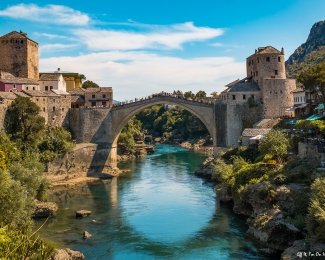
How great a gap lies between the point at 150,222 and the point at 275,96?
68.8 ft

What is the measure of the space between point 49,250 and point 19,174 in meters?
12.3

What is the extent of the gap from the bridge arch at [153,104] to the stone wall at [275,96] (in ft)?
17.8

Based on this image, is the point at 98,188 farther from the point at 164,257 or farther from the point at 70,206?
the point at 164,257

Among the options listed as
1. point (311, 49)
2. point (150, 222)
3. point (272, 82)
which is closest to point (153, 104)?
point (272, 82)

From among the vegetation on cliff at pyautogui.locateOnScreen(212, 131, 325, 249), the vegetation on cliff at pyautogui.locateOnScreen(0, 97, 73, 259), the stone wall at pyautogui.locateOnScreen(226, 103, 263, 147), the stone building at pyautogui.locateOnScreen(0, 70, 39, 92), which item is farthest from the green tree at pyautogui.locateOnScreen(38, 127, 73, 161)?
the stone wall at pyautogui.locateOnScreen(226, 103, 263, 147)

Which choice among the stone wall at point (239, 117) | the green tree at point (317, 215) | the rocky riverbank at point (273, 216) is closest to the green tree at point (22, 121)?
the stone wall at point (239, 117)

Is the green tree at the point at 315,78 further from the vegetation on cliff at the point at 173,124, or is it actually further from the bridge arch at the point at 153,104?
the vegetation on cliff at the point at 173,124

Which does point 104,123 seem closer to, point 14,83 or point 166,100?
point 166,100

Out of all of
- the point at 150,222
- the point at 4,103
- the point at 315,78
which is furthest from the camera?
the point at 4,103

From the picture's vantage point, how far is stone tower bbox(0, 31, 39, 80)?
47.3 m

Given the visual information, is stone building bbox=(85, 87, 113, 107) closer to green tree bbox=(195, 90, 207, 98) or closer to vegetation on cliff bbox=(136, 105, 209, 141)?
vegetation on cliff bbox=(136, 105, 209, 141)

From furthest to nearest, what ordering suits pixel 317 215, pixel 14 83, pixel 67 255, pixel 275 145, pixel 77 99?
pixel 77 99 → pixel 14 83 → pixel 275 145 → pixel 67 255 → pixel 317 215

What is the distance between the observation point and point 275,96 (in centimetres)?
3962

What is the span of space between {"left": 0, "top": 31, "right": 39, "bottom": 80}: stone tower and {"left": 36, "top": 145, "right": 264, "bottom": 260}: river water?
18240mm
